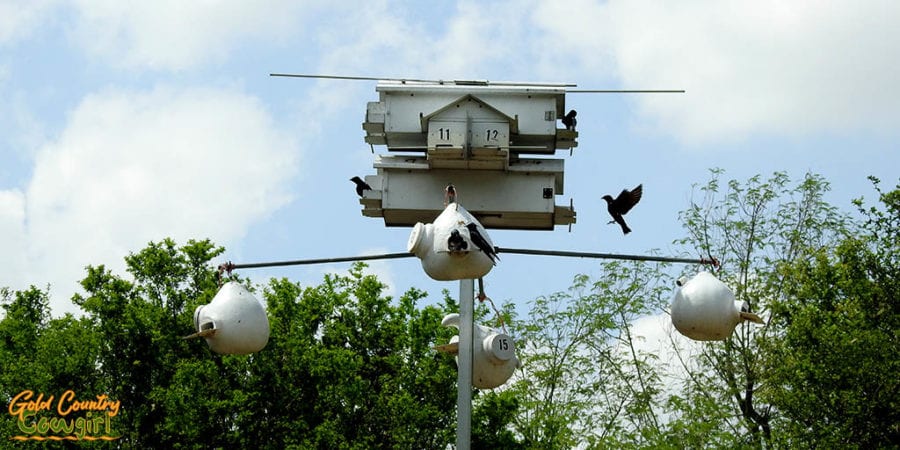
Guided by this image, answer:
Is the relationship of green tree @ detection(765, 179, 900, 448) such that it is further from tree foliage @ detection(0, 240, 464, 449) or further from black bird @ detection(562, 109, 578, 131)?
black bird @ detection(562, 109, 578, 131)

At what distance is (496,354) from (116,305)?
46.6ft

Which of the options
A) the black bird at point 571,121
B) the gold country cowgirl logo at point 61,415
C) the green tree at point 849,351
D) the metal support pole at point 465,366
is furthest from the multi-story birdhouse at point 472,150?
the gold country cowgirl logo at point 61,415

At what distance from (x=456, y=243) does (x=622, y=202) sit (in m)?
1.70

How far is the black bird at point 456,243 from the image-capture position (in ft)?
22.7

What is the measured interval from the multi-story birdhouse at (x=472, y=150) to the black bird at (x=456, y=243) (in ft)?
4.83

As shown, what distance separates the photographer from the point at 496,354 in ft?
26.9

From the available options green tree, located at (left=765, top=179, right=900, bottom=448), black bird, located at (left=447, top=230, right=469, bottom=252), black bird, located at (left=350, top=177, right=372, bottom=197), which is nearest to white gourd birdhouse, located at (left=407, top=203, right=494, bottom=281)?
black bird, located at (left=447, top=230, right=469, bottom=252)

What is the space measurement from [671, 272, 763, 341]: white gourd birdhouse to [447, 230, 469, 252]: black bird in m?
1.54

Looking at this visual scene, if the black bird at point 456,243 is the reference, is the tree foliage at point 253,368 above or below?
above

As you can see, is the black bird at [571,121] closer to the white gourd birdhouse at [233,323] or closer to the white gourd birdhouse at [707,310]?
the white gourd birdhouse at [707,310]

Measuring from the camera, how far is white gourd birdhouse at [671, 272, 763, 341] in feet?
24.6

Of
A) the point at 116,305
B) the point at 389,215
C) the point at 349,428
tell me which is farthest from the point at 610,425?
the point at 389,215

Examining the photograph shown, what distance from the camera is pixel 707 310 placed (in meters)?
7.49

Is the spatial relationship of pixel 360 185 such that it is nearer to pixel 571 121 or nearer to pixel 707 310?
pixel 571 121
